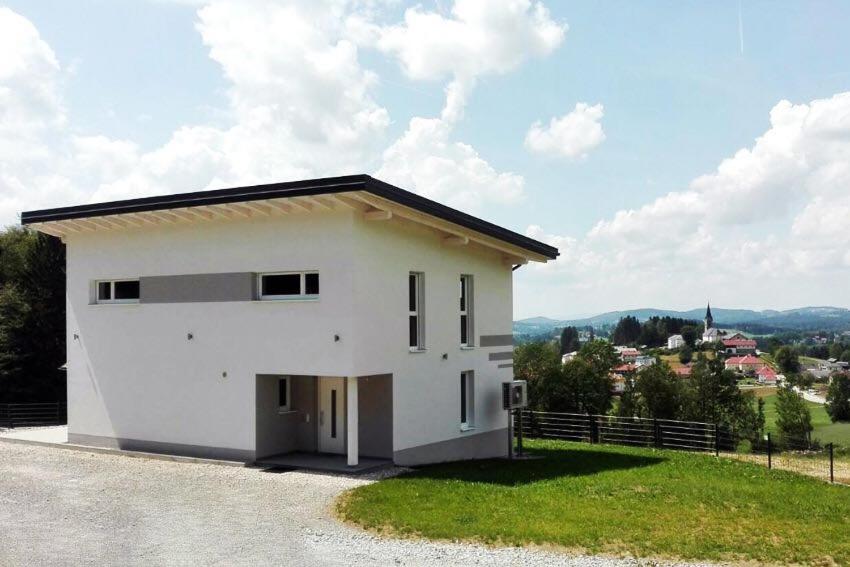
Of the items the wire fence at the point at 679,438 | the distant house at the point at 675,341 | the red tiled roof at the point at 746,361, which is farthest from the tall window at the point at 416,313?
the distant house at the point at 675,341

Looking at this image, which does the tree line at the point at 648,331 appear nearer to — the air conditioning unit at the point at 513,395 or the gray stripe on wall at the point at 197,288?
the air conditioning unit at the point at 513,395

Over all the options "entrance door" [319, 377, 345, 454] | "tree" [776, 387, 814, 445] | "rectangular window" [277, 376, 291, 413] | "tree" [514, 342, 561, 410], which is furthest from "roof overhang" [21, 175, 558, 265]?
"tree" [776, 387, 814, 445]

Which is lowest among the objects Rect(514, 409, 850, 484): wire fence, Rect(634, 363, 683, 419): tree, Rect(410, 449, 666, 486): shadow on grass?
Rect(634, 363, 683, 419): tree

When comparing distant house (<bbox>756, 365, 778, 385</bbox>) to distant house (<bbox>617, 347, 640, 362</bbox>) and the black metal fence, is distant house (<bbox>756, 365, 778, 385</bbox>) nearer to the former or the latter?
distant house (<bbox>617, 347, 640, 362</bbox>)

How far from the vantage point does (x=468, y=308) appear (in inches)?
792

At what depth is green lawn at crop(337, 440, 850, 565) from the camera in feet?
32.6

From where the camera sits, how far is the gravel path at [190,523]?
934cm

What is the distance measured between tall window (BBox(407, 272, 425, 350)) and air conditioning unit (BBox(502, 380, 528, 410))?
3.70 m

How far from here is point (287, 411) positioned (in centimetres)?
1738

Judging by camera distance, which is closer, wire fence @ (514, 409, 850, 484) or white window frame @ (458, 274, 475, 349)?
white window frame @ (458, 274, 475, 349)

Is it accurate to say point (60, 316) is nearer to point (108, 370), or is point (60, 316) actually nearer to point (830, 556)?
point (108, 370)

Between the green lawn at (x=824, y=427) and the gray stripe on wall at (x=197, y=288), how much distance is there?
189ft

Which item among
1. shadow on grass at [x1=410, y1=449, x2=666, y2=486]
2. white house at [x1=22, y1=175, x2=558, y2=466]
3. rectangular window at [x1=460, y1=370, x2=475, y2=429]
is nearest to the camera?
shadow on grass at [x1=410, y1=449, x2=666, y2=486]

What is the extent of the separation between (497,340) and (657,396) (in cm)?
3651
